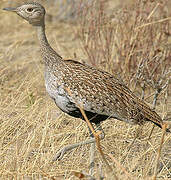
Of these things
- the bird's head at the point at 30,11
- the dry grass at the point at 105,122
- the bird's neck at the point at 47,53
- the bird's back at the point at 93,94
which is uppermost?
the bird's head at the point at 30,11

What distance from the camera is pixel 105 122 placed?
4.16 m

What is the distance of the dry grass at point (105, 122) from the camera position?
10.7 ft

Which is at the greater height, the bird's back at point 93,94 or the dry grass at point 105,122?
the bird's back at point 93,94

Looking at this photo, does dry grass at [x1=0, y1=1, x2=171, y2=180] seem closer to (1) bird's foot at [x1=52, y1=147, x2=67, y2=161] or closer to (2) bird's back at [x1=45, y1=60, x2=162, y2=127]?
(1) bird's foot at [x1=52, y1=147, x2=67, y2=161]

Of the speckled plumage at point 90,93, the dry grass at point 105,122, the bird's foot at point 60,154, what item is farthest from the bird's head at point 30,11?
the bird's foot at point 60,154

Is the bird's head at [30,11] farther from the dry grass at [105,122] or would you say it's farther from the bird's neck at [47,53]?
the dry grass at [105,122]

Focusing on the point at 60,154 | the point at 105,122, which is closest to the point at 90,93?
the point at 60,154

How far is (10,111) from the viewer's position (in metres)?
4.30

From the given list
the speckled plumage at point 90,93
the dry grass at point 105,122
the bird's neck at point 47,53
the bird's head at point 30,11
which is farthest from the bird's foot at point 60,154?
the bird's head at point 30,11

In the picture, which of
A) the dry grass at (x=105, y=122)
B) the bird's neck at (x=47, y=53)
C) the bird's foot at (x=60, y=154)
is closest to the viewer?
the bird's foot at (x=60, y=154)

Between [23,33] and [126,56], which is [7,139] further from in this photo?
[23,33]

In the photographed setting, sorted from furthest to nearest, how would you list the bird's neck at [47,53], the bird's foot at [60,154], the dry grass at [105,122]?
the bird's neck at [47,53] → the dry grass at [105,122] → the bird's foot at [60,154]

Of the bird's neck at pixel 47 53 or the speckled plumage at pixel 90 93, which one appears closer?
the speckled plumage at pixel 90 93

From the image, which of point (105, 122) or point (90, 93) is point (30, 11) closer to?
point (90, 93)
